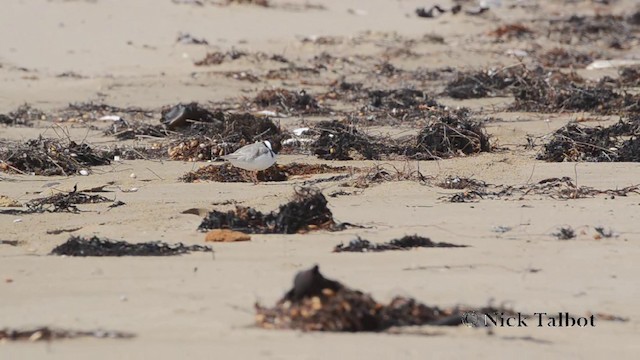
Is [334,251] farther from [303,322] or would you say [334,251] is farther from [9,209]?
[9,209]

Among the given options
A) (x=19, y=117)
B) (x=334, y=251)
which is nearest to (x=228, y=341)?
(x=334, y=251)

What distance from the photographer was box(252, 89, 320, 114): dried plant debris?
35.5ft

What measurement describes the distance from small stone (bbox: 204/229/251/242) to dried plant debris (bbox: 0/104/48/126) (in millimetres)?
5528

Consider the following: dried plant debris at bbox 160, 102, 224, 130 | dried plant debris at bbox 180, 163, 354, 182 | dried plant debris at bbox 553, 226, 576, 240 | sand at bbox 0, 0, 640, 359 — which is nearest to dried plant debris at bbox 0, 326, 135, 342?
sand at bbox 0, 0, 640, 359

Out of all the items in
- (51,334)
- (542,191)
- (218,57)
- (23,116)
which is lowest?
(51,334)

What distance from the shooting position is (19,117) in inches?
413

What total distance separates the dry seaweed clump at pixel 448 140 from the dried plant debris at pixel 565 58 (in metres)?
6.71

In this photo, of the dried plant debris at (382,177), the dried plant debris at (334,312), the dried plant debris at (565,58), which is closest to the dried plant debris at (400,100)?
the dried plant debris at (382,177)

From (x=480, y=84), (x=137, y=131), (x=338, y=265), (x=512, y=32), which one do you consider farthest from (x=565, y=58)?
(x=338, y=265)

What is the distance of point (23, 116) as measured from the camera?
416 inches

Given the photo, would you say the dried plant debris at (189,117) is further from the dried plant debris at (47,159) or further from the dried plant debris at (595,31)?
the dried plant debris at (595,31)

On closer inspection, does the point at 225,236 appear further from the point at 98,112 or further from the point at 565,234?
the point at 98,112

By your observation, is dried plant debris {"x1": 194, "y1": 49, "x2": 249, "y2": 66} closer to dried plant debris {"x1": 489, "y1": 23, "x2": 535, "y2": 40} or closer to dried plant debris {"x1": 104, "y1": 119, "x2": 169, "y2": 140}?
dried plant debris {"x1": 104, "y1": 119, "x2": 169, "y2": 140}

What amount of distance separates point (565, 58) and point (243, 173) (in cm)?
901
